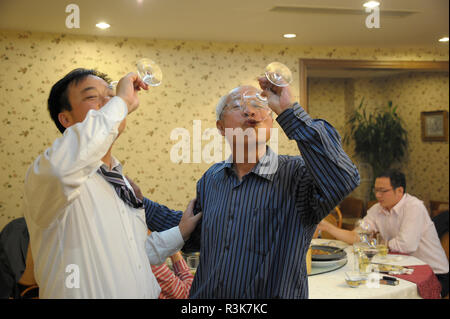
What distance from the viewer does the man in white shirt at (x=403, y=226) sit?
2.60m

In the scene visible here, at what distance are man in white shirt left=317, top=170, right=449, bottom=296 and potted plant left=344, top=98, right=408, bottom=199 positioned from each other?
2.96 meters

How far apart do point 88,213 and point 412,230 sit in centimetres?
231

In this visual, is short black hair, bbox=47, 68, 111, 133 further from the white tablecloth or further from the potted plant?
the potted plant

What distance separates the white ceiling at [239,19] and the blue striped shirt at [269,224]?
196 centimetres

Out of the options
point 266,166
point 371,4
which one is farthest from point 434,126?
point 266,166

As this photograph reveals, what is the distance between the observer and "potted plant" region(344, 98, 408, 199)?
19.2ft

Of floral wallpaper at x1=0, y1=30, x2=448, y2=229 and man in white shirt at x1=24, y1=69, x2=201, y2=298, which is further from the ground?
floral wallpaper at x1=0, y1=30, x2=448, y2=229

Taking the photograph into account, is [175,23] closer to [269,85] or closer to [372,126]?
[269,85]

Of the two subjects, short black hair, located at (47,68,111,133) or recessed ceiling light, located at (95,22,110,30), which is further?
recessed ceiling light, located at (95,22,110,30)

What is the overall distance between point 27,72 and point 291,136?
10.1 ft

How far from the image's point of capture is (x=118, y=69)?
3699 mm

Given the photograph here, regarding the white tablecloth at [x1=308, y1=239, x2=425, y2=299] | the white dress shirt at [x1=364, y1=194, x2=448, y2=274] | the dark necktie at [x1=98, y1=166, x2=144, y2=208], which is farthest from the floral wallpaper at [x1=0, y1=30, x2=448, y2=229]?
the dark necktie at [x1=98, y1=166, x2=144, y2=208]

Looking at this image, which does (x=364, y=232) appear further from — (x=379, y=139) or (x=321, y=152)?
(x=379, y=139)

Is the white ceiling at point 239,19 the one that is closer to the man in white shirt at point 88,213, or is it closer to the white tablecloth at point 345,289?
the white tablecloth at point 345,289
